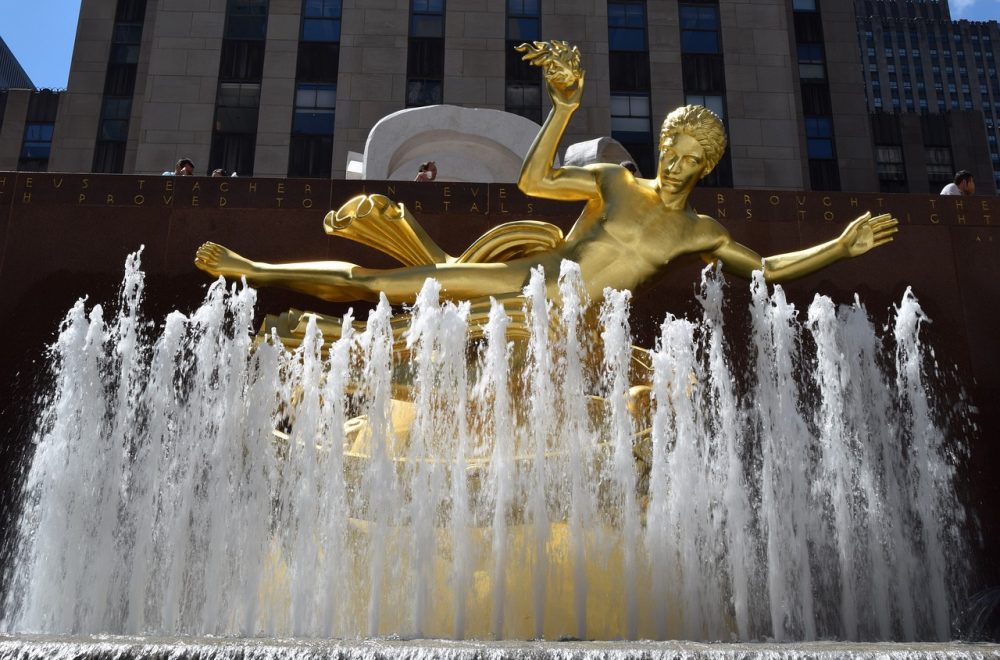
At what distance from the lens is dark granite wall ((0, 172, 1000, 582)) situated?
9.40 metres

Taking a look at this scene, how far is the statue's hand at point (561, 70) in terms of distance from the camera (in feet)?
27.3

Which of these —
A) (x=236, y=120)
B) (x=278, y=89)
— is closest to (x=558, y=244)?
(x=236, y=120)

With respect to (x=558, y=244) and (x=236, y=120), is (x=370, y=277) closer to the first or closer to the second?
(x=558, y=244)

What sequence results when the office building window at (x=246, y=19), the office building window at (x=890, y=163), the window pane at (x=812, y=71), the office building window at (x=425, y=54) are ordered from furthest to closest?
the office building window at (x=890, y=163) < the window pane at (x=812, y=71) < the office building window at (x=246, y=19) < the office building window at (x=425, y=54)

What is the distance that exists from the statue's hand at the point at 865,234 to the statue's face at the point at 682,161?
4.40ft

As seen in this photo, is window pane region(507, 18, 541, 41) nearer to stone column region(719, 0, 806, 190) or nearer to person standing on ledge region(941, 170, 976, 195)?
stone column region(719, 0, 806, 190)

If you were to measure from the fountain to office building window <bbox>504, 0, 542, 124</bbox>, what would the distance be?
59.9 ft

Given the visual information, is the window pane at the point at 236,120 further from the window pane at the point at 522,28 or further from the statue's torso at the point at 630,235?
the statue's torso at the point at 630,235

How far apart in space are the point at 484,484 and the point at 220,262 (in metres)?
3.21

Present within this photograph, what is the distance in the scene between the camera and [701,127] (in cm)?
855

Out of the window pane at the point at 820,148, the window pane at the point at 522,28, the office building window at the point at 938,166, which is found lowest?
the window pane at the point at 820,148

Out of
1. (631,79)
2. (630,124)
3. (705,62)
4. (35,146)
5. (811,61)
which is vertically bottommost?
(630,124)

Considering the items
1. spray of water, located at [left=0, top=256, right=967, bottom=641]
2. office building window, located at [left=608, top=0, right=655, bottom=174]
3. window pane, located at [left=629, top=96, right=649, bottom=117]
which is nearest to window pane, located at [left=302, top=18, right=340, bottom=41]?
office building window, located at [left=608, top=0, right=655, bottom=174]

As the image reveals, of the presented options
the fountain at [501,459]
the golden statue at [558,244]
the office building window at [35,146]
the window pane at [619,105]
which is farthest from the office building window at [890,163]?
the golden statue at [558,244]
